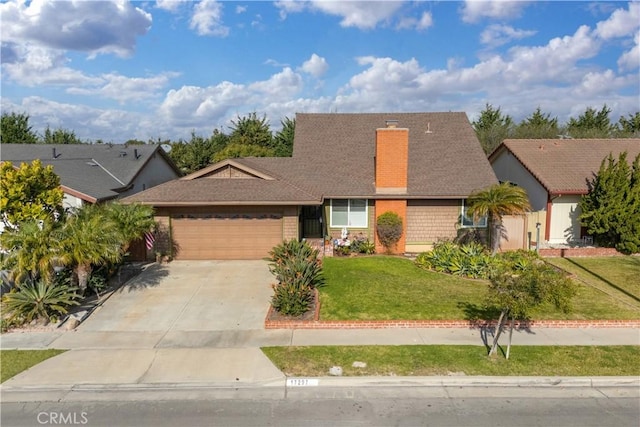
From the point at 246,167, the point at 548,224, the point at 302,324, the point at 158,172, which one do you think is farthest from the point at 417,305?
the point at 158,172

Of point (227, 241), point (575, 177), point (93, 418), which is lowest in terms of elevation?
point (93, 418)

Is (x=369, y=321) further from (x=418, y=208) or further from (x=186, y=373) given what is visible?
(x=418, y=208)

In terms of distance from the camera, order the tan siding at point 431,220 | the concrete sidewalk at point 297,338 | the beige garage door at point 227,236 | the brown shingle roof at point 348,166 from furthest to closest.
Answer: the tan siding at point 431,220
the beige garage door at point 227,236
the brown shingle roof at point 348,166
the concrete sidewalk at point 297,338

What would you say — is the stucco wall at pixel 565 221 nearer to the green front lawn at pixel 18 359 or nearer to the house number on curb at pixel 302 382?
the house number on curb at pixel 302 382

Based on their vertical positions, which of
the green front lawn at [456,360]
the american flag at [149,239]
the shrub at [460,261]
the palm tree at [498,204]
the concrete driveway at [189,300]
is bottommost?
the green front lawn at [456,360]

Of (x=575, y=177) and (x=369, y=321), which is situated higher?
(x=575, y=177)

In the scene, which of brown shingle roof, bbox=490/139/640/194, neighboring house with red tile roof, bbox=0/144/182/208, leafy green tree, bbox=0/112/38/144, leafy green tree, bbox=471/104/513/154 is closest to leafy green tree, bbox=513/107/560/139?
leafy green tree, bbox=471/104/513/154

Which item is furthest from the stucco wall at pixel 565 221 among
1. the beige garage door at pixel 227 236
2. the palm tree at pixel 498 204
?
the beige garage door at pixel 227 236
